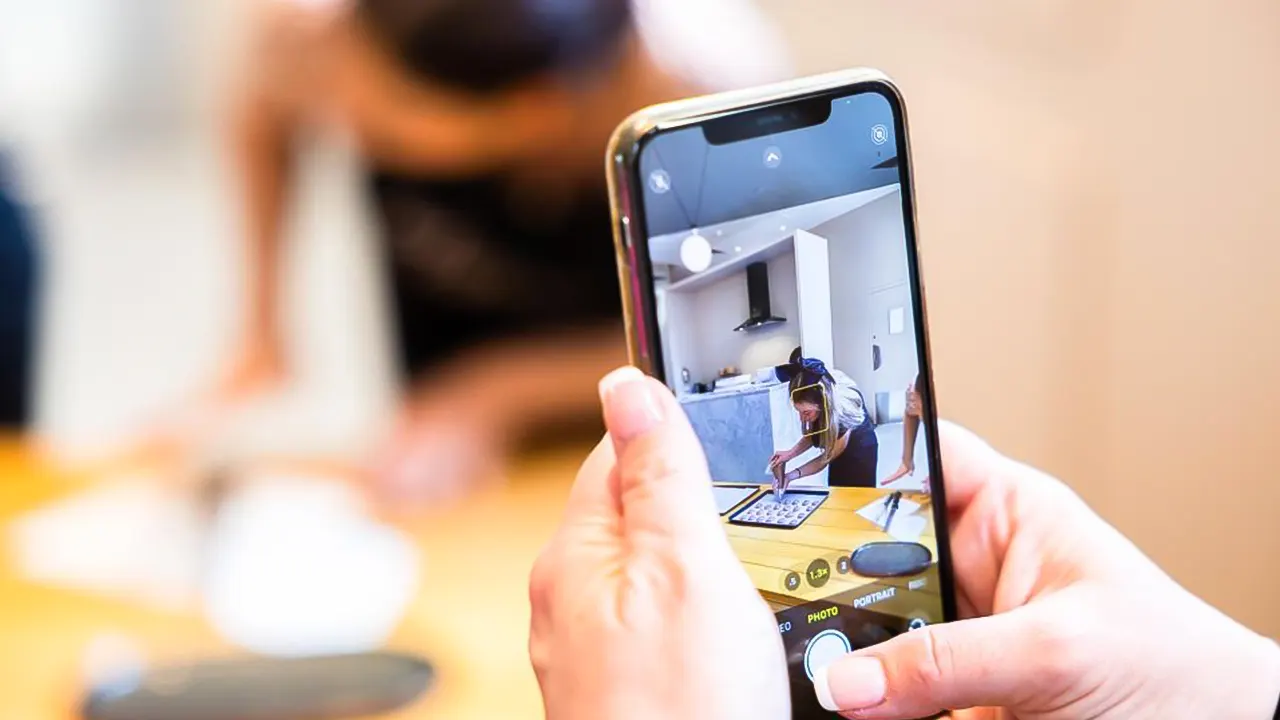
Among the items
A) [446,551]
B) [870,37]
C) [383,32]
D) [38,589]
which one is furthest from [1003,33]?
[38,589]

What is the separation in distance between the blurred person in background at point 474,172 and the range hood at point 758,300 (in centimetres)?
49

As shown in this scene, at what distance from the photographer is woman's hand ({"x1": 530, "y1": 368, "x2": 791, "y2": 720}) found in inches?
13.1

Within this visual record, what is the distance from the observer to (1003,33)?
99 centimetres

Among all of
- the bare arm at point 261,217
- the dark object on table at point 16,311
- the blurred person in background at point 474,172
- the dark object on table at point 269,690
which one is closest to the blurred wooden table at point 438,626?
the dark object on table at point 269,690

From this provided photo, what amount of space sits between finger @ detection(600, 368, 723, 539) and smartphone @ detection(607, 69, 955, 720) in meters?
0.01

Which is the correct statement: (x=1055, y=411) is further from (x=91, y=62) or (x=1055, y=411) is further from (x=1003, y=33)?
(x=91, y=62)

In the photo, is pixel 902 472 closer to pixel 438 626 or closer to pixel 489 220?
pixel 438 626

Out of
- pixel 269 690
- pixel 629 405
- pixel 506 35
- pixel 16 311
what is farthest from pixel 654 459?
pixel 16 311

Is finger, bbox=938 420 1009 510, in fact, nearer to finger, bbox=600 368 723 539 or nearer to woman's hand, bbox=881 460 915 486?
woman's hand, bbox=881 460 915 486

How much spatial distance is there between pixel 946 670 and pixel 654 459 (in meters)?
0.12

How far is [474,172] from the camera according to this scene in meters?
1.03

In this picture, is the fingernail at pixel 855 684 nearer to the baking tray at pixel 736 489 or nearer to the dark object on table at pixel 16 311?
the baking tray at pixel 736 489

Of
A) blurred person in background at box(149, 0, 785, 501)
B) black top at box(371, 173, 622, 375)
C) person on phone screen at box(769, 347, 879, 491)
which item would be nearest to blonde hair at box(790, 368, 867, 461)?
person on phone screen at box(769, 347, 879, 491)

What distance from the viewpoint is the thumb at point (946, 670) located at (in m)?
0.37
